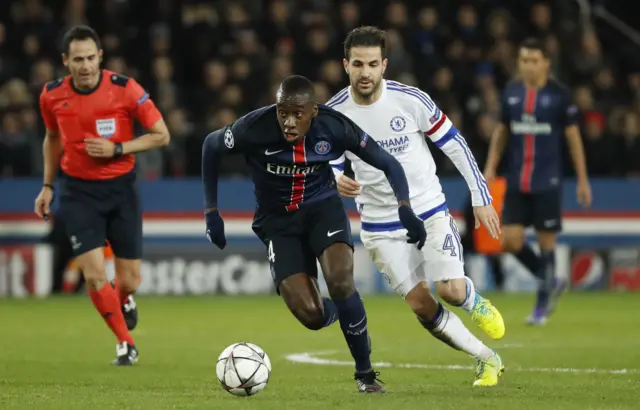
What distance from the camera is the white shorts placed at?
27.1ft

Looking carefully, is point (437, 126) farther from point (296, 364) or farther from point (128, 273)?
point (128, 273)

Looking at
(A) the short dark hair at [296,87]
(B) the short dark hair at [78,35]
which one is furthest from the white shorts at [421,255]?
(B) the short dark hair at [78,35]

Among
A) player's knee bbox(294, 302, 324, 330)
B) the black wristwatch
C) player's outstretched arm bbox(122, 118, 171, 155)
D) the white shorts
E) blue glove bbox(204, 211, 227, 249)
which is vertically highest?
player's outstretched arm bbox(122, 118, 171, 155)

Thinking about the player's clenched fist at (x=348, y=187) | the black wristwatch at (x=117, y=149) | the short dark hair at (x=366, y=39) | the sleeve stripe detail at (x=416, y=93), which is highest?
the short dark hair at (x=366, y=39)

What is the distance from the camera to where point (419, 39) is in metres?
18.8

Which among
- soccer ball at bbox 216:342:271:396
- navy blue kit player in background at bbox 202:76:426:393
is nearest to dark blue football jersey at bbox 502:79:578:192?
navy blue kit player in background at bbox 202:76:426:393

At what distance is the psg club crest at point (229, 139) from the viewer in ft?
25.1

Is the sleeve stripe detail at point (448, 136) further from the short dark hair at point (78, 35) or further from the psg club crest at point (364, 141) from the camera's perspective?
the short dark hair at point (78, 35)

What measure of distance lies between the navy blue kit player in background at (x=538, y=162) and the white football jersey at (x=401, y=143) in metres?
4.53

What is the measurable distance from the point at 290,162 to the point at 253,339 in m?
4.35

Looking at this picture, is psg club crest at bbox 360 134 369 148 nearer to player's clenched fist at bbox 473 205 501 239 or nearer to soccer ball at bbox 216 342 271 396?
player's clenched fist at bbox 473 205 501 239

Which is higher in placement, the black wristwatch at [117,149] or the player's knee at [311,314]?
the black wristwatch at [117,149]

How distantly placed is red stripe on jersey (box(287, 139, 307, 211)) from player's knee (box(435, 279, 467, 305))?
1.06m

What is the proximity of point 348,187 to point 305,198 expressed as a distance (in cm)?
26
